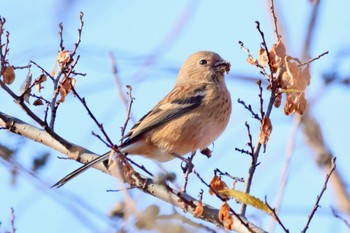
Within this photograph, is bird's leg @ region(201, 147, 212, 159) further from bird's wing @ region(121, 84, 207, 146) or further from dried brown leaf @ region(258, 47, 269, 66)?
dried brown leaf @ region(258, 47, 269, 66)

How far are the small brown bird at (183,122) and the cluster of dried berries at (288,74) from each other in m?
1.82

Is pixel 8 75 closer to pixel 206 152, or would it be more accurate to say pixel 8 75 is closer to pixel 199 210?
pixel 199 210

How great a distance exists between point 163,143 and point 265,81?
5.88 ft

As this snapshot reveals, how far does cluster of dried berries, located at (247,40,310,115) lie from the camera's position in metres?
3.78

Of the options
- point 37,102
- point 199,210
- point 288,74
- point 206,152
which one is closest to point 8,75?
point 37,102

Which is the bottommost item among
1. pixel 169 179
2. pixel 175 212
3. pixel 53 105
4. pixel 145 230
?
pixel 145 230

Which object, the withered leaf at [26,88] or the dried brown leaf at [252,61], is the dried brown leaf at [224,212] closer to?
the dried brown leaf at [252,61]

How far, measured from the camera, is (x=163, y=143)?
18.9 ft

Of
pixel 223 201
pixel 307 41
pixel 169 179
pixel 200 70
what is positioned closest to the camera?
pixel 169 179

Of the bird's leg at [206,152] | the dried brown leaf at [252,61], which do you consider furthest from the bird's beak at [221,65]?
the dried brown leaf at [252,61]

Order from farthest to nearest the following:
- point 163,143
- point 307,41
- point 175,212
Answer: point 163,143, point 307,41, point 175,212

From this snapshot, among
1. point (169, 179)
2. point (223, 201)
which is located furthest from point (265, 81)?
point (169, 179)

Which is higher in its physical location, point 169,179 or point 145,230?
point 169,179

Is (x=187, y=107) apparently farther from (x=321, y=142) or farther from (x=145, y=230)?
(x=145, y=230)
